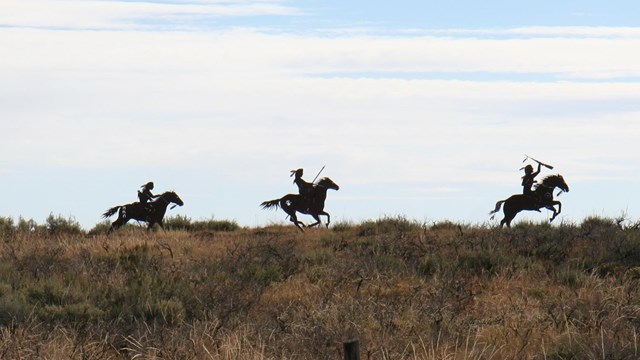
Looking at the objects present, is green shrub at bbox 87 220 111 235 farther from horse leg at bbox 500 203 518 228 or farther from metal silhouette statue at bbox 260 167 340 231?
horse leg at bbox 500 203 518 228

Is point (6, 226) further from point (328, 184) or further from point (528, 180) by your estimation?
point (528, 180)

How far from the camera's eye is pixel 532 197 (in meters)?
22.9

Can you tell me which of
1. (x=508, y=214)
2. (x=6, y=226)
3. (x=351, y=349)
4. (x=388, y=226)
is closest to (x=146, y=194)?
(x=6, y=226)

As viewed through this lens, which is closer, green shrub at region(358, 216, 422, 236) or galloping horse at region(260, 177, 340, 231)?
green shrub at region(358, 216, 422, 236)

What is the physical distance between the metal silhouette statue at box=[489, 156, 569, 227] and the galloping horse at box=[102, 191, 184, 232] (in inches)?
291

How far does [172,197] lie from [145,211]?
2.60 feet

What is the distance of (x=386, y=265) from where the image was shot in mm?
16312

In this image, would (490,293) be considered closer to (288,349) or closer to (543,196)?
(288,349)

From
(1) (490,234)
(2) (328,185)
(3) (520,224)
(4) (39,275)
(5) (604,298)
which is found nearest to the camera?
(5) (604,298)

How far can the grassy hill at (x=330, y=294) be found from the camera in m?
10.3

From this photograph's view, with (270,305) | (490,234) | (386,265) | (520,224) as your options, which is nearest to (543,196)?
(520,224)

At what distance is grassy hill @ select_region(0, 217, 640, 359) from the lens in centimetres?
1030

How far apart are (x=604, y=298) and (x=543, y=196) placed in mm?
10648

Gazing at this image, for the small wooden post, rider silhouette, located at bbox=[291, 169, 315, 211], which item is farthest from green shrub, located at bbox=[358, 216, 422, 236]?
the small wooden post
